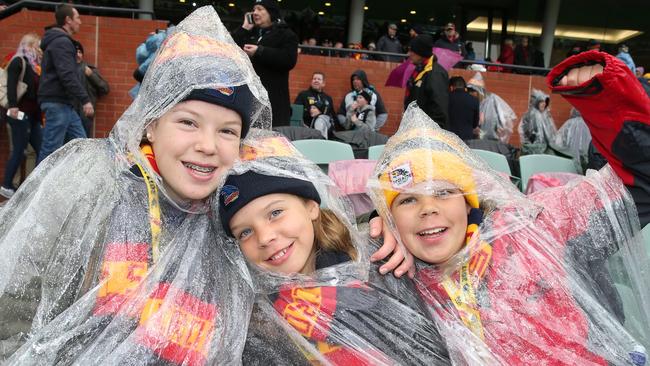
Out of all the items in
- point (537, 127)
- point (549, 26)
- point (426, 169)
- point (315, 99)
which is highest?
point (549, 26)

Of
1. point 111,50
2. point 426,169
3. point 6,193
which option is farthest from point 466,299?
point 111,50

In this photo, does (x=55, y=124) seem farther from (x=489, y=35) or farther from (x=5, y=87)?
(x=489, y=35)

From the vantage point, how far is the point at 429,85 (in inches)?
179

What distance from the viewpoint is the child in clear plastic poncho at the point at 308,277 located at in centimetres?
154

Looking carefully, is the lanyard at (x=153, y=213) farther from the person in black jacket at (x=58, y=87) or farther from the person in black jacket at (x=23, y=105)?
the person in black jacket at (x=23, y=105)

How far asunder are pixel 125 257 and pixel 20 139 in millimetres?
4517

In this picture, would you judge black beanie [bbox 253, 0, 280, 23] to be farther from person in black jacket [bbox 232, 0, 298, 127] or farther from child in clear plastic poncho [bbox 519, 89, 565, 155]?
child in clear plastic poncho [bbox 519, 89, 565, 155]

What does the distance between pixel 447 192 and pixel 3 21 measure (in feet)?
23.3

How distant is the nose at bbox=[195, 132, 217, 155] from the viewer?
167 centimetres

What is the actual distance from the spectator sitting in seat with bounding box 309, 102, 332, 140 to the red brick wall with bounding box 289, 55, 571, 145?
1.21 meters

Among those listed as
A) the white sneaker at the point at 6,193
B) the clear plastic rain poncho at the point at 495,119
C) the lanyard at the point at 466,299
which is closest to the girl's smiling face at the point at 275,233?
the lanyard at the point at 466,299

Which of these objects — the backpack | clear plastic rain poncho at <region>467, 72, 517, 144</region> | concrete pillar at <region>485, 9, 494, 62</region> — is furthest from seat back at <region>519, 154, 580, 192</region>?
concrete pillar at <region>485, 9, 494, 62</region>

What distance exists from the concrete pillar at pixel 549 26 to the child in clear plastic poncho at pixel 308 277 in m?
13.8

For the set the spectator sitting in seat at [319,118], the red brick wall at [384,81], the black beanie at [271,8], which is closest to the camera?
the black beanie at [271,8]
